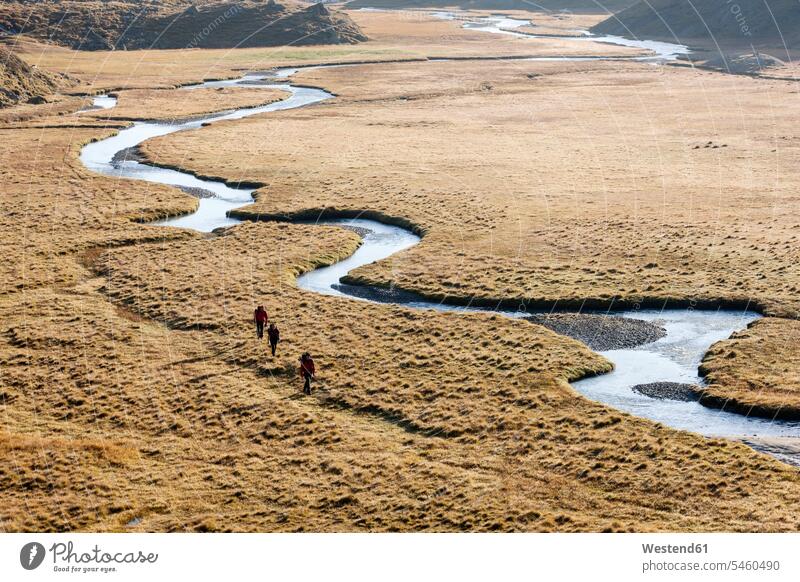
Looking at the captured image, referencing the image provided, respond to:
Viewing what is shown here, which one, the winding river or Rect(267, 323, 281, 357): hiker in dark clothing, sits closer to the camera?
the winding river

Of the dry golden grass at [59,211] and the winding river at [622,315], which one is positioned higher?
the dry golden grass at [59,211]

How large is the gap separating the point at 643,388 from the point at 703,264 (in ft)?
61.0

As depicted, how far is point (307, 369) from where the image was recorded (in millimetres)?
36844

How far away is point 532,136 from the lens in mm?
103688

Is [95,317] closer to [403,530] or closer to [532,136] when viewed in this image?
[403,530]

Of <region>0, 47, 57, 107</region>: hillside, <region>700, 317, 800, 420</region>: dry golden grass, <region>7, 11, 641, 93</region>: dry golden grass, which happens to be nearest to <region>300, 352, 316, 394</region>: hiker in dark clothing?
<region>700, 317, 800, 420</region>: dry golden grass

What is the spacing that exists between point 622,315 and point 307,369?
17.5 metres

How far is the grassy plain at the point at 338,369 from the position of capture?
95.3 ft

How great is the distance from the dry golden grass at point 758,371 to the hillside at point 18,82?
9882 centimetres

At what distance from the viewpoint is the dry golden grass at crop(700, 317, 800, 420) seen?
35875 mm

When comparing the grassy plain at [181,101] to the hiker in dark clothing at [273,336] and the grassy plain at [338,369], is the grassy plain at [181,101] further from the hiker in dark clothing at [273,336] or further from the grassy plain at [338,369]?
the hiker in dark clothing at [273,336]

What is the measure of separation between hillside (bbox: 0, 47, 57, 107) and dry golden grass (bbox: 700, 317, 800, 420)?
98.8 m

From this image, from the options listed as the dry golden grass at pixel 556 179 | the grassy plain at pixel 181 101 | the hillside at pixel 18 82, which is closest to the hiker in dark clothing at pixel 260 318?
the dry golden grass at pixel 556 179

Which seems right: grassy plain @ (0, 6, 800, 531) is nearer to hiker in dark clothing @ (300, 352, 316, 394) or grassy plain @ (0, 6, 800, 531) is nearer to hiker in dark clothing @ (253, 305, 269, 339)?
hiker in dark clothing @ (300, 352, 316, 394)
